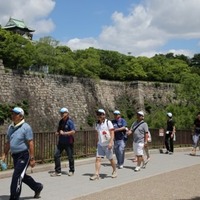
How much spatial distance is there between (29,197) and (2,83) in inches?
1156

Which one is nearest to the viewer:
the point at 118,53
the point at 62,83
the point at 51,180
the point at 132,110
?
the point at 51,180

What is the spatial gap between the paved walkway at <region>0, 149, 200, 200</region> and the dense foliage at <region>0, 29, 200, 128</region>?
2332 cm

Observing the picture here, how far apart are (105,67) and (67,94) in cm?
1801

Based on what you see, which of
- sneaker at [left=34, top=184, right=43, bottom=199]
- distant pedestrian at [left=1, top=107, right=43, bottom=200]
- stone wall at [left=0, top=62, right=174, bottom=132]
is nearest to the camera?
distant pedestrian at [left=1, top=107, right=43, bottom=200]

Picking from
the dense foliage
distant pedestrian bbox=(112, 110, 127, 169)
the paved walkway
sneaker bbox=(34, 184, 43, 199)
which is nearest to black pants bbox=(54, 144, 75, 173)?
the paved walkway

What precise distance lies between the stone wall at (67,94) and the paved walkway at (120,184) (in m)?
22.5

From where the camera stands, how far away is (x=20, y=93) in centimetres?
3794

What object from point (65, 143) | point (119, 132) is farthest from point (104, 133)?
point (119, 132)

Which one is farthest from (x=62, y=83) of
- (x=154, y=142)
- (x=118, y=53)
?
(x=118, y=53)

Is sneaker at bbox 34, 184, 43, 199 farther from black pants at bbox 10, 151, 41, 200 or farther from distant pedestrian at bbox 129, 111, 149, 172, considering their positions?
distant pedestrian at bbox 129, 111, 149, 172

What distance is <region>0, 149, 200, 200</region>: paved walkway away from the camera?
26.6ft

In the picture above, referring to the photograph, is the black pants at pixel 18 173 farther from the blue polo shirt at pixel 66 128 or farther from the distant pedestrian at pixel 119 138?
the distant pedestrian at pixel 119 138

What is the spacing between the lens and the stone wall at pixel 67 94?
124ft

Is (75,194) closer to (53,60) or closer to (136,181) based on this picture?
(136,181)
